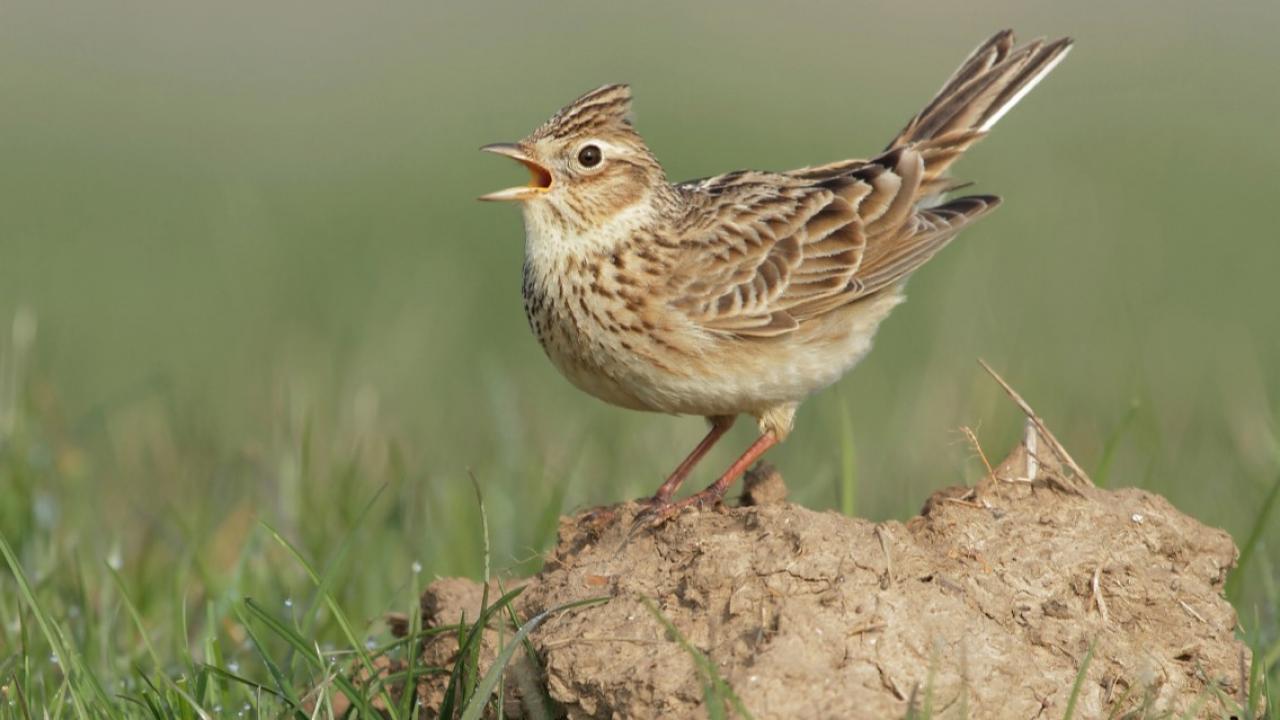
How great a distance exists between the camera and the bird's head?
624cm

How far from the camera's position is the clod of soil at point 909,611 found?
13.8 feet

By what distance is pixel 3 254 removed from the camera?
13.8 metres

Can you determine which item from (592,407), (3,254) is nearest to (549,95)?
(3,254)

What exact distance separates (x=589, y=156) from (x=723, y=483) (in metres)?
1.32

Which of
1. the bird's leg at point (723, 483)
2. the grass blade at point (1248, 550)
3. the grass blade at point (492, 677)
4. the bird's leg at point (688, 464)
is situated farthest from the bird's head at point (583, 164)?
the grass blade at point (1248, 550)

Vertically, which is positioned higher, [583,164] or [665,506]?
[583,164]

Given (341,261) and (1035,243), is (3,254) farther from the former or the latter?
(1035,243)

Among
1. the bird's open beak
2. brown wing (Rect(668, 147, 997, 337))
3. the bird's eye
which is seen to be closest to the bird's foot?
brown wing (Rect(668, 147, 997, 337))

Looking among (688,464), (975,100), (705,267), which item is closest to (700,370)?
(688,464)

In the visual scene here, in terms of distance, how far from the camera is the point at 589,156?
20.7 feet

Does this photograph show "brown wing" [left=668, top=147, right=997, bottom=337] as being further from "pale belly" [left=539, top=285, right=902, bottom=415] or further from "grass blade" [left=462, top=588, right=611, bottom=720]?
"grass blade" [left=462, top=588, right=611, bottom=720]

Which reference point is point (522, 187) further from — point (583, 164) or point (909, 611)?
point (909, 611)

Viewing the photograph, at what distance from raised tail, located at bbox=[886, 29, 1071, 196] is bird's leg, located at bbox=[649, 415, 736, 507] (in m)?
1.59

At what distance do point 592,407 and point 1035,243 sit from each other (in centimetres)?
414
